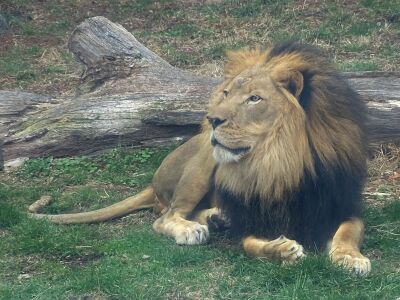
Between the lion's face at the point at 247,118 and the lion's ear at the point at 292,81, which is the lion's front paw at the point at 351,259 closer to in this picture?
the lion's face at the point at 247,118

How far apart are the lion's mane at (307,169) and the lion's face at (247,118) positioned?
61 millimetres

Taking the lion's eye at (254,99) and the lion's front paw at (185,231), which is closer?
the lion's eye at (254,99)

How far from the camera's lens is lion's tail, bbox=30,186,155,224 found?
240 inches

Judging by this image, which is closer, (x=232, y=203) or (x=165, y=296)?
(x=165, y=296)

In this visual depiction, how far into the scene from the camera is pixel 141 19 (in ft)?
40.8

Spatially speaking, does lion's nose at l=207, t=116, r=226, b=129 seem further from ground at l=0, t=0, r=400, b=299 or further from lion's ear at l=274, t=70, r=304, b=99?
ground at l=0, t=0, r=400, b=299

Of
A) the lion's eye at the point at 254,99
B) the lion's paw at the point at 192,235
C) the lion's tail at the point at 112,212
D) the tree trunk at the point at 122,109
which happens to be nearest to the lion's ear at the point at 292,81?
the lion's eye at the point at 254,99

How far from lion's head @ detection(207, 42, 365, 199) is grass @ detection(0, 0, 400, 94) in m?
4.01

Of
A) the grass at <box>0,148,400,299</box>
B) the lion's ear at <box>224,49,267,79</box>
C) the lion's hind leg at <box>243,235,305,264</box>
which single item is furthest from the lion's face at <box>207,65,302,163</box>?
the grass at <box>0,148,400,299</box>

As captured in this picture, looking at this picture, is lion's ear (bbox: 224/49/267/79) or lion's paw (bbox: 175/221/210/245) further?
lion's paw (bbox: 175/221/210/245)

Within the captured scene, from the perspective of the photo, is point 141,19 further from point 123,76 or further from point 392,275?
point 392,275

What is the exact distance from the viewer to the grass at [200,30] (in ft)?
33.3

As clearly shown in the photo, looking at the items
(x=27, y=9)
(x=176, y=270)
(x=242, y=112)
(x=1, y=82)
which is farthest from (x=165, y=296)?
(x=27, y=9)

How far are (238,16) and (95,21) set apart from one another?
392cm
